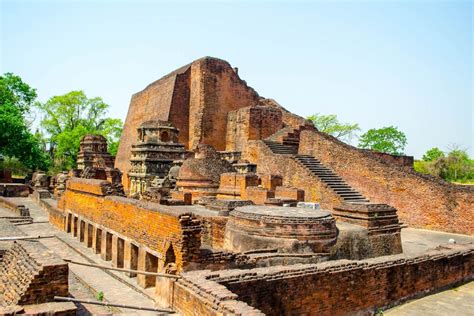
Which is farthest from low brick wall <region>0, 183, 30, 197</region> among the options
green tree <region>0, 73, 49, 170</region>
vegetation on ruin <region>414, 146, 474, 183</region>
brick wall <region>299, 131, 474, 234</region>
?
vegetation on ruin <region>414, 146, 474, 183</region>

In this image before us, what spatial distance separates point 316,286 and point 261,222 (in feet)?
7.70

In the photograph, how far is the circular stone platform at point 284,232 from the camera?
26.9 feet

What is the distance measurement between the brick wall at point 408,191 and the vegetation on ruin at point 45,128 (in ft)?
63.0

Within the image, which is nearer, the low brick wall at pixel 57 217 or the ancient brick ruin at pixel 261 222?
the ancient brick ruin at pixel 261 222

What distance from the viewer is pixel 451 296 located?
26.5 ft

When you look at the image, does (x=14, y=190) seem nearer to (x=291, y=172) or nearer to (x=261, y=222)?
(x=291, y=172)

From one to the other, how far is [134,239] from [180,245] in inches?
101

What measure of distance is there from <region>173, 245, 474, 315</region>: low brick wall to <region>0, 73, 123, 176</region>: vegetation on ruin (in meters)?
23.1

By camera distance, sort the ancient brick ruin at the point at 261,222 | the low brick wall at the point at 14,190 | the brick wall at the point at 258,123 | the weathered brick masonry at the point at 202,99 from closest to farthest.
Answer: the ancient brick ruin at the point at 261,222 < the brick wall at the point at 258,123 < the low brick wall at the point at 14,190 < the weathered brick masonry at the point at 202,99

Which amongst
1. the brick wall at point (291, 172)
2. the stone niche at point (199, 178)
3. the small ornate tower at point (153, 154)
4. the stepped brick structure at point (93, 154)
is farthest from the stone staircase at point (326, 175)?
the stepped brick structure at point (93, 154)

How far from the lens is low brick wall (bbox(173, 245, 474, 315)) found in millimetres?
5316

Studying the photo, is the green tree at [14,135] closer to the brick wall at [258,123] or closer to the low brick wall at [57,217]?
the low brick wall at [57,217]

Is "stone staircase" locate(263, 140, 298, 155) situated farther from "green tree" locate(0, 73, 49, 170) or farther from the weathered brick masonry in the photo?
"green tree" locate(0, 73, 49, 170)

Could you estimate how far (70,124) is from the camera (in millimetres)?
40000
